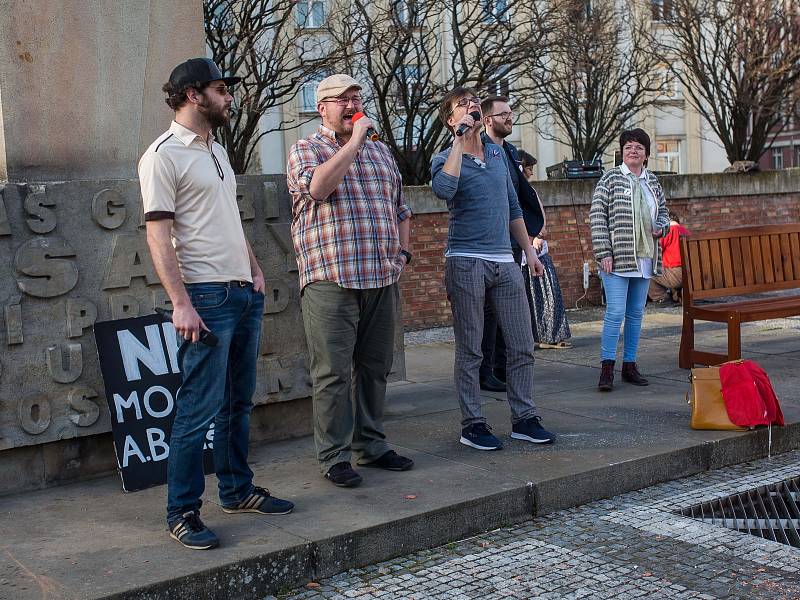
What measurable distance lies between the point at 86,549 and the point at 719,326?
26.2ft

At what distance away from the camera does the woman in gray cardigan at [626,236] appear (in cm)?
712

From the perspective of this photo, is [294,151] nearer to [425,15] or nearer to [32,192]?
[32,192]

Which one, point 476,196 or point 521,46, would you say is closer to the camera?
point 476,196

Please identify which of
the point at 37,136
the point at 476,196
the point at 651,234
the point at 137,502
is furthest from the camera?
the point at 651,234

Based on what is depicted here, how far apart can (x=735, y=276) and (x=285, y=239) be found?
4349 mm

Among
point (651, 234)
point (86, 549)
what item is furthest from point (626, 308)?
point (86, 549)

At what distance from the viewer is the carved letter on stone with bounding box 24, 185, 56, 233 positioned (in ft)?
15.8

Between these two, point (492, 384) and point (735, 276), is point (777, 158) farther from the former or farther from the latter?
point (492, 384)

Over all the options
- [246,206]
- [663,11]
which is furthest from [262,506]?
[663,11]

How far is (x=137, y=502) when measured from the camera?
475cm

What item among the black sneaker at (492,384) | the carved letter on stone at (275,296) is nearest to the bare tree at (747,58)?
the black sneaker at (492,384)

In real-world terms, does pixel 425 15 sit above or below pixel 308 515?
above

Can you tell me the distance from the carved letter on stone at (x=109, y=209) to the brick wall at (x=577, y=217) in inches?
253

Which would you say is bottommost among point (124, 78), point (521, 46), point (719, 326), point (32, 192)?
point (719, 326)
